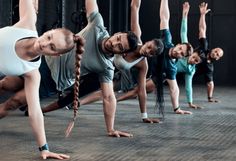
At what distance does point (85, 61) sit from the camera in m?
3.95

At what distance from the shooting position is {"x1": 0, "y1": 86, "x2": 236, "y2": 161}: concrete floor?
3375 mm

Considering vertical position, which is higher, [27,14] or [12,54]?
[27,14]

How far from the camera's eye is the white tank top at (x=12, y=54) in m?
2.93

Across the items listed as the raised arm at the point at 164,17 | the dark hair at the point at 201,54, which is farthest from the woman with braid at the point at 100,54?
the dark hair at the point at 201,54

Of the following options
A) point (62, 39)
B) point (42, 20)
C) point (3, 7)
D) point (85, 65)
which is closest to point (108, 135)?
point (85, 65)

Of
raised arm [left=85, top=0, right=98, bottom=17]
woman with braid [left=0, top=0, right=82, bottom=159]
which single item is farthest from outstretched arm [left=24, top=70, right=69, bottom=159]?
raised arm [left=85, top=0, right=98, bottom=17]

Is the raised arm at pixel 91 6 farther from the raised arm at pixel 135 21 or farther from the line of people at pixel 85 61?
the raised arm at pixel 135 21

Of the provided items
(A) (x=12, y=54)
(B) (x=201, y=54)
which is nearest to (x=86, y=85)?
(A) (x=12, y=54)

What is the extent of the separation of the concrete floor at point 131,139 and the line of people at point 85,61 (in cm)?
20

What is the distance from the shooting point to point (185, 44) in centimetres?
550

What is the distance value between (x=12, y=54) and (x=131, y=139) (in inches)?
57.8

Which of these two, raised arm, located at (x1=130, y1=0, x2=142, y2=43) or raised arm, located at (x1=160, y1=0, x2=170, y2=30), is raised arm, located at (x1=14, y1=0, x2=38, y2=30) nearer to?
raised arm, located at (x1=130, y1=0, x2=142, y2=43)

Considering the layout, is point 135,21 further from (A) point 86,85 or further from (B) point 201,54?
(B) point 201,54

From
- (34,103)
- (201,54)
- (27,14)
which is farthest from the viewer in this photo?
(201,54)
